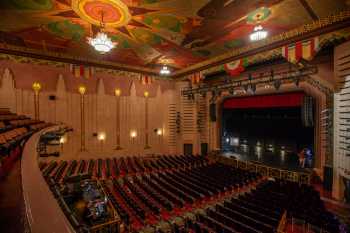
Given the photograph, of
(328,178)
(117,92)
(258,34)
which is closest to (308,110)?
(328,178)

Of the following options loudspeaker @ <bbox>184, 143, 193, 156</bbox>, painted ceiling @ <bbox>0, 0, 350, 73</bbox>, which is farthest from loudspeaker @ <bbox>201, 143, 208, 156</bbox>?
painted ceiling @ <bbox>0, 0, 350, 73</bbox>

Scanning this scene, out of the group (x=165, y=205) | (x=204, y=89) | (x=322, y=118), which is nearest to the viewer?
(x=165, y=205)

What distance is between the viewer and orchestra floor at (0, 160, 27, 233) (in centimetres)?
134

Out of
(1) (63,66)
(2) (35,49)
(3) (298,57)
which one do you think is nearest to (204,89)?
(3) (298,57)

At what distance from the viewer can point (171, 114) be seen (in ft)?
55.8

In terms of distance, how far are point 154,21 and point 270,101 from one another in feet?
31.8

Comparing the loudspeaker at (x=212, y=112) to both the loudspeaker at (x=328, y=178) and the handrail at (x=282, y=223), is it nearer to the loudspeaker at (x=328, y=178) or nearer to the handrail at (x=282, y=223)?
the loudspeaker at (x=328, y=178)

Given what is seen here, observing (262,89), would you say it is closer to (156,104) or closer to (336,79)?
(336,79)

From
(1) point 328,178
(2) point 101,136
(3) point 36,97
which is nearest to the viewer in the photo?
(1) point 328,178

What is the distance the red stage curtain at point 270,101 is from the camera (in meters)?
11.0

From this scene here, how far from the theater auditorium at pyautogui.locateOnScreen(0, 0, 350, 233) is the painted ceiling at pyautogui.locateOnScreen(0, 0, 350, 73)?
3.0 inches

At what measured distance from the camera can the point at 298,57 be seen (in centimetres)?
887

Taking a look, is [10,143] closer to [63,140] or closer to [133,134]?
[63,140]

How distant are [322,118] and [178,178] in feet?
29.6
